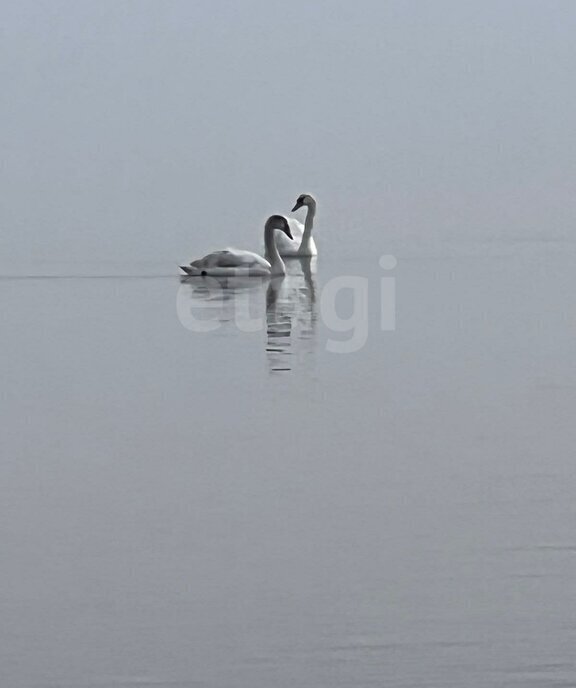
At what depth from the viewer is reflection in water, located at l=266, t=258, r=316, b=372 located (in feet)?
49.5

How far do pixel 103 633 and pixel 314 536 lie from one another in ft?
5.12

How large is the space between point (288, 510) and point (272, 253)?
17695mm

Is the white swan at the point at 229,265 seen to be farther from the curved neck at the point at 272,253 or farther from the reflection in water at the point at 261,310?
the curved neck at the point at 272,253

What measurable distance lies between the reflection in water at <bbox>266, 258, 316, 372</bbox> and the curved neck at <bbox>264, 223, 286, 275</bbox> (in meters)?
0.13

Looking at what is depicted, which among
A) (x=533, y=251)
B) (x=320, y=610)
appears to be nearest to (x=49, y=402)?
(x=320, y=610)

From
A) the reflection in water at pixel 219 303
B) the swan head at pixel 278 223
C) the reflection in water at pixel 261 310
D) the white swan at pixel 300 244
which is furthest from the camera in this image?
the white swan at pixel 300 244

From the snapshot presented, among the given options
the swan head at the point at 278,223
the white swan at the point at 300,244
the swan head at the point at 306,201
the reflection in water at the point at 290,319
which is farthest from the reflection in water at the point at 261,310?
the swan head at the point at 306,201

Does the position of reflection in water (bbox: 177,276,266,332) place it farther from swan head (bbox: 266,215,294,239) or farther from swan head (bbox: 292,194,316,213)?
swan head (bbox: 292,194,316,213)

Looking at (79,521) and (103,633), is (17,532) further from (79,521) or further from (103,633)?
(103,633)

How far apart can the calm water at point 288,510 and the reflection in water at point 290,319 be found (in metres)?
0.07

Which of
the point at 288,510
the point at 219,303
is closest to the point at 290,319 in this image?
the point at 219,303

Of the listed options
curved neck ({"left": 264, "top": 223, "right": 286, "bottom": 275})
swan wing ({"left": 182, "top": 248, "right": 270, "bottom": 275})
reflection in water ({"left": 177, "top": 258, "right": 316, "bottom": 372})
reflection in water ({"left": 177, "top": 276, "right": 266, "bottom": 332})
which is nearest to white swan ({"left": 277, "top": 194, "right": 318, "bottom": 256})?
curved neck ({"left": 264, "top": 223, "right": 286, "bottom": 275})

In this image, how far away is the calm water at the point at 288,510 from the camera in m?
6.92

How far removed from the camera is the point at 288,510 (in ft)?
29.5
